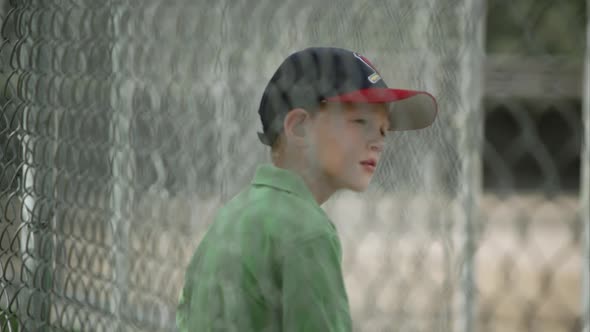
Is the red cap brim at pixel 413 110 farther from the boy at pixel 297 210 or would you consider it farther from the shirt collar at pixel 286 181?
the shirt collar at pixel 286 181

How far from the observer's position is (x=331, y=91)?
1.81 meters

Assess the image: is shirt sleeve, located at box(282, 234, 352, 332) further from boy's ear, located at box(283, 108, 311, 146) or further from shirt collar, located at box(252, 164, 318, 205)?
boy's ear, located at box(283, 108, 311, 146)

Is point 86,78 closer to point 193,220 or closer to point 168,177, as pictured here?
point 168,177

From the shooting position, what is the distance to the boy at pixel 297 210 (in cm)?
166

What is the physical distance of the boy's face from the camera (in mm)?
1788

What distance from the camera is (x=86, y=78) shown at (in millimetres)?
2859

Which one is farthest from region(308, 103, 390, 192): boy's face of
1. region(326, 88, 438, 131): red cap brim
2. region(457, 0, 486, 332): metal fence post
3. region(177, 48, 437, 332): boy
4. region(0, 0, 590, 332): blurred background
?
region(457, 0, 486, 332): metal fence post

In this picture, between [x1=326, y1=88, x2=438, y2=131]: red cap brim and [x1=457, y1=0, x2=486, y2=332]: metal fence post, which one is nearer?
[x1=326, y1=88, x2=438, y2=131]: red cap brim

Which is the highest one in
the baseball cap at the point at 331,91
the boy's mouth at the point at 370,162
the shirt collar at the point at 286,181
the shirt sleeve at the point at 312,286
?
the baseball cap at the point at 331,91

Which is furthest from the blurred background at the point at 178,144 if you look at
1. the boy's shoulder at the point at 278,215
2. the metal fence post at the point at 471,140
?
the boy's shoulder at the point at 278,215

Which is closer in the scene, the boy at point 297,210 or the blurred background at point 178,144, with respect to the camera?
the boy at point 297,210

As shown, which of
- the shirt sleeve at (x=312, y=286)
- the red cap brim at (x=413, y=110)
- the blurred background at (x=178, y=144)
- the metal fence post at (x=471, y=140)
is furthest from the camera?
the blurred background at (x=178, y=144)

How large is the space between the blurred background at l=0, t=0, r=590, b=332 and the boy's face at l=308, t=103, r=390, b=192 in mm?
229

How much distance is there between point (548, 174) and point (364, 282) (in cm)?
413
